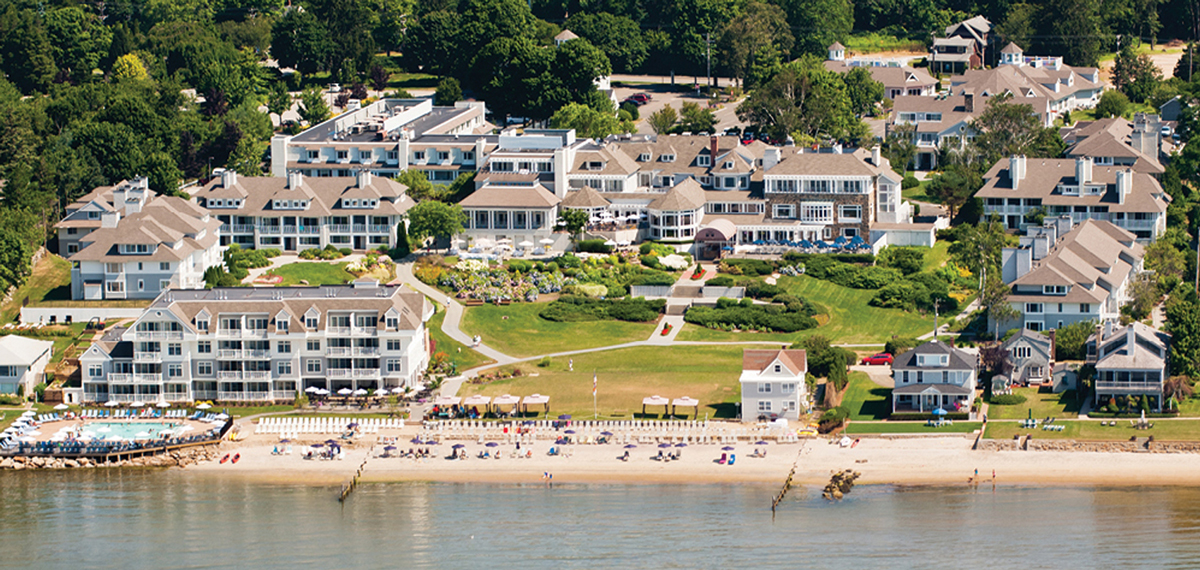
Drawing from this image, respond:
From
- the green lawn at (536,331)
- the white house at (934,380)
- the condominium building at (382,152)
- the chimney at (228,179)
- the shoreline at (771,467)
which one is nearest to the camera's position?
the shoreline at (771,467)

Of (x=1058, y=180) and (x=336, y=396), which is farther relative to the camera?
(x=1058, y=180)

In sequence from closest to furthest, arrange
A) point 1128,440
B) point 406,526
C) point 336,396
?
1. point 406,526
2. point 1128,440
3. point 336,396

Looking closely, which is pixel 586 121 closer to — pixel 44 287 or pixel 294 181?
pixel 294 181

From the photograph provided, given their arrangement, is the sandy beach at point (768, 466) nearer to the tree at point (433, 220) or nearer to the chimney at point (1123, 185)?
the tree at point (433, 220)

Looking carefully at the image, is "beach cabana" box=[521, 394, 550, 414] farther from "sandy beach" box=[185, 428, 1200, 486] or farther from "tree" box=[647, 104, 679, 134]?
"tree" box=[647, 104, 679, 134]

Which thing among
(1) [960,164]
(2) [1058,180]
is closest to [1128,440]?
(2) [1058,180]

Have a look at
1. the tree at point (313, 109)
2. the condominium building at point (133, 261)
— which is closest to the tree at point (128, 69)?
the tree at point (313, 109)

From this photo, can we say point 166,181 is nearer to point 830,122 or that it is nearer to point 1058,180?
point 830,122
